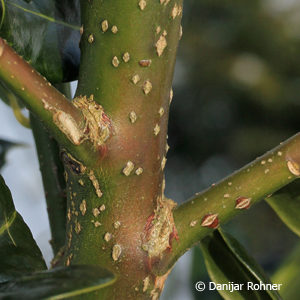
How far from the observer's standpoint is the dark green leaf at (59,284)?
0.64ft

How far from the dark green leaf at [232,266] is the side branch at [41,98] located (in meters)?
0.16

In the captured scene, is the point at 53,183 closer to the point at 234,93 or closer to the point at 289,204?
the point at 289,204

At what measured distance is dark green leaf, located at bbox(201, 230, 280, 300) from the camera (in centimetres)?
35

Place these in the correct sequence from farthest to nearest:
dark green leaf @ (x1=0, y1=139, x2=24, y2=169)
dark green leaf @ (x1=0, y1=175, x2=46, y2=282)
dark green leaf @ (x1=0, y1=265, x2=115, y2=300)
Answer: dark green leaf @ (x1=0, y1=139, x2=24, y2=169) → dark green leaf @ (x1=0, y1=175, x2=46, y2=282) → dark green leaf @ (x1=0, y1=265, x2=115, y2=300)

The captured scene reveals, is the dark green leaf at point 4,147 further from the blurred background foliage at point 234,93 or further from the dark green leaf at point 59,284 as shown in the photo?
the blurred background foliage at point 234,93

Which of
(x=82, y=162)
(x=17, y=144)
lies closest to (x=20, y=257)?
(x=82, y=162)

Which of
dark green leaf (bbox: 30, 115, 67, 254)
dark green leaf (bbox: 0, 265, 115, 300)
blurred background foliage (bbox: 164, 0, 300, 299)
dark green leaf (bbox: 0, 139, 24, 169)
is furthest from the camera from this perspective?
blurred background foliage (bbox: 164, 0, 300, 299)

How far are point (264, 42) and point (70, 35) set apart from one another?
397 centimetres

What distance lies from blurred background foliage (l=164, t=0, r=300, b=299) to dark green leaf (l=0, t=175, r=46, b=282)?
3.64 meters

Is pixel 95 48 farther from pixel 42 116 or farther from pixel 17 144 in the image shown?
pixel 17 144

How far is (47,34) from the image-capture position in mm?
368

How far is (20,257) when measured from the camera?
329 mm

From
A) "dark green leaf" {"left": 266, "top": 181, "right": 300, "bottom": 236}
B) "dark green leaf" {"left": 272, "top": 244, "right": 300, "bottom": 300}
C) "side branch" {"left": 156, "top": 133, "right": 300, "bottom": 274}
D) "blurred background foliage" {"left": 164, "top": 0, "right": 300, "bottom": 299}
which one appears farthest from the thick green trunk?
"blurred background foliage" {"left": 164, "top": 0, "right": 300, "bottom": 299}

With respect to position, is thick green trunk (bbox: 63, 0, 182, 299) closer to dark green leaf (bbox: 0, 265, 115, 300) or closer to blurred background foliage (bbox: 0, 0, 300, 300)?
dark green leaf (bbox: 0, 265, 115, 300)
